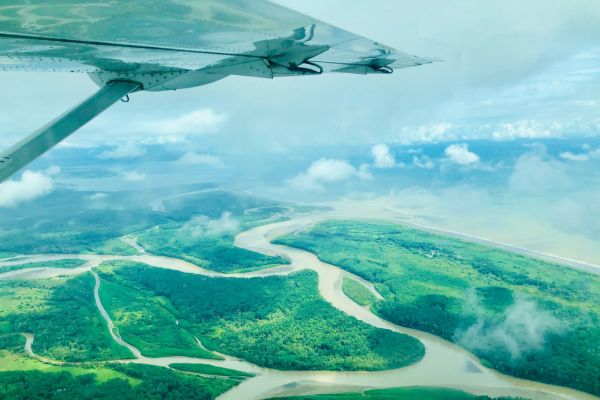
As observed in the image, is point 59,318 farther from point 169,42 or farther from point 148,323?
point 169,42

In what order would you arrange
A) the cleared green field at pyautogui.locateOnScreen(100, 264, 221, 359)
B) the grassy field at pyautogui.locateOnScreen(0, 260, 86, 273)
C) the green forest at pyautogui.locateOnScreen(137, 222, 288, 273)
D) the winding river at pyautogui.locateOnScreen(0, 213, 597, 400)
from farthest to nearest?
1. the green forest at pyautogui.locateOnScreen(137, 222, 288, 273)
2. the grassy field at pyautogui.locateOnScreen(0, 260, 86, 273)
3. the cleared green field at pyautogui.locateOnScreen(100, 264, 221, 359)
4. the winding river at pyautogui.locateOnScreen(0, 213, 597, 400)

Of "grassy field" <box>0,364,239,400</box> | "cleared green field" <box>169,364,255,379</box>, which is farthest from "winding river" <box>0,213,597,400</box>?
"grassy field" <box>0,364,239,400</box>

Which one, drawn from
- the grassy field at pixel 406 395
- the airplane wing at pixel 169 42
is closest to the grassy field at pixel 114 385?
the grassy field at pixel 406 395

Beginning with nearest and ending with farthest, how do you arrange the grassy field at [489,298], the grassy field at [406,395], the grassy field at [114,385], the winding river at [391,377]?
the grassy field at [114,385] < the grassy field at [406,395] < the winding river at [391,377] < the grassy field at [489,298]

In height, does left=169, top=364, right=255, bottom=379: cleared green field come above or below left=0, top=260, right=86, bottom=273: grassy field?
above

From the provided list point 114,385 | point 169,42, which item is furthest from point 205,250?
point 169,42

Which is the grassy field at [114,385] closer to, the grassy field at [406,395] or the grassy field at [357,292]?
the grassy field at [406,395]

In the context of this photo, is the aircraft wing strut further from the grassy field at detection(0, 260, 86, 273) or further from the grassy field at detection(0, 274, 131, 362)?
the grassy field at detection(0, 260, 86, 273)
